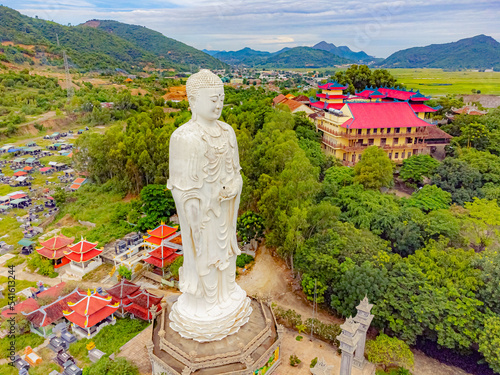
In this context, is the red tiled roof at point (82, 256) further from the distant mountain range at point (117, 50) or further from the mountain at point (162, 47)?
the mountain at point (162, 47)

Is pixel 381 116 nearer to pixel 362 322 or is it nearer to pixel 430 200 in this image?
pixel 430 200

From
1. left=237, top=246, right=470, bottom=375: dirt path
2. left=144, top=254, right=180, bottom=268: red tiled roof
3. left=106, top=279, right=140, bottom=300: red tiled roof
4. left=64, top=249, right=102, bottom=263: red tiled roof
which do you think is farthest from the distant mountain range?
left=106, top=279, right=140, bottom=300: red tiled roof

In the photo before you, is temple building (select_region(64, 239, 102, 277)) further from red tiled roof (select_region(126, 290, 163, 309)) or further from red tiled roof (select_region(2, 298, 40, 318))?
red tiled roof (select_region(126, 290, 163, 309))

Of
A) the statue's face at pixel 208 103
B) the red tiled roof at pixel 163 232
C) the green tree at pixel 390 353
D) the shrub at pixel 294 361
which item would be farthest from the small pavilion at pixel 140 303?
the statue's face at pixel 208 103

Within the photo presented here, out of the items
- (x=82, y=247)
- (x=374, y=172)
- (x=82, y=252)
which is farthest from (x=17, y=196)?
(x=374, y=172)

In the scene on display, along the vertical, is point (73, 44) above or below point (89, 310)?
above

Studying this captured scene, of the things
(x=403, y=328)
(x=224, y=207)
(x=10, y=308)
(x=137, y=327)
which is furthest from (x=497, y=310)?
(x=10, y=308)

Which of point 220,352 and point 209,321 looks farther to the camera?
point 209,321
